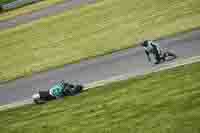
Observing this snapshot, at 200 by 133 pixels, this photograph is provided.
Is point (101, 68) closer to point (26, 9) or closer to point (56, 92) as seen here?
point (56, 92)

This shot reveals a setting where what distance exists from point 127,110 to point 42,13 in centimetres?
2140

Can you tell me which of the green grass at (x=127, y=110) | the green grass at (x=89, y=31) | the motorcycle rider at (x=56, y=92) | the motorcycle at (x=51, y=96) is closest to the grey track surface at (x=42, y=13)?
the green grass at (x=89, y=31)

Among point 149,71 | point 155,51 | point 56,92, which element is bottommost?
point 56,92

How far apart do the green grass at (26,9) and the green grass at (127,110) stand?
63.7 ft

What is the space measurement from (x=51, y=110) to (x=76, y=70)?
4301 mm

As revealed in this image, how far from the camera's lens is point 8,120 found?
20.9 m

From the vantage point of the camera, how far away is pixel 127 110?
729 inches

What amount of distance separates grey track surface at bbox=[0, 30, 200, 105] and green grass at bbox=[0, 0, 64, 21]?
15.4 meters

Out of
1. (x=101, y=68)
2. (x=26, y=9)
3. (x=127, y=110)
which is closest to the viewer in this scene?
(x=127, y=110)

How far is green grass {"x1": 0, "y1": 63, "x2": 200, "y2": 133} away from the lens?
1694 cm

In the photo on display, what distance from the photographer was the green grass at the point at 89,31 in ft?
85.1

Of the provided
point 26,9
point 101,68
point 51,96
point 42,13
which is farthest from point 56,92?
point 26,9

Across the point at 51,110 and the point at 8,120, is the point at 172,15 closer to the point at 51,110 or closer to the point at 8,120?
the point at 51,110

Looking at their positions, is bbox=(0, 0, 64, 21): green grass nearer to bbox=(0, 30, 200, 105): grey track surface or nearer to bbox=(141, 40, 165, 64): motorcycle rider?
bbox=(0, 30, 200, 105): grey track surface
